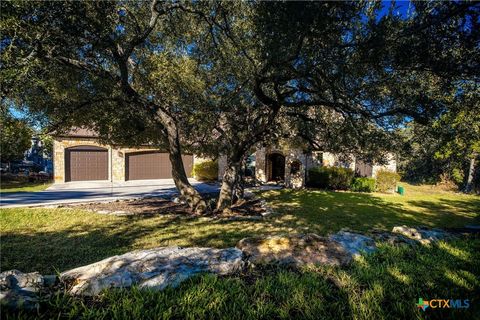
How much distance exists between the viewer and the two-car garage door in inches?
721

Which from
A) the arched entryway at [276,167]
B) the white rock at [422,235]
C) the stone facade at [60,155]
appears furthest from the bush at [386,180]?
the stone facade at [60,155]

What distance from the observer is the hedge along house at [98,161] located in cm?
1767

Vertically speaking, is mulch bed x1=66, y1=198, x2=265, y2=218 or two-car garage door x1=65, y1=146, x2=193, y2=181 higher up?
two-car garage door x1=65, y1=146, x2=193, y2=181

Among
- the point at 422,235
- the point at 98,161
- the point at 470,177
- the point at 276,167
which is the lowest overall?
the point at 422,235

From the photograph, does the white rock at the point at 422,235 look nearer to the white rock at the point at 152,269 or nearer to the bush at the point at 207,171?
the white rock at the point at 152,269

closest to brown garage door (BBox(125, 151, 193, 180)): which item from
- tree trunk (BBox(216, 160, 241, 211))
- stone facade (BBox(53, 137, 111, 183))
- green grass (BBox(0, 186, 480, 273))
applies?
stone facade (BBox(53, 137, 111, 183))

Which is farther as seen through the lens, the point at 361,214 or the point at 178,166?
the point at 361,214

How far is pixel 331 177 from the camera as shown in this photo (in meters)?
17.8

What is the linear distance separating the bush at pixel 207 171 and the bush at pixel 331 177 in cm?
873

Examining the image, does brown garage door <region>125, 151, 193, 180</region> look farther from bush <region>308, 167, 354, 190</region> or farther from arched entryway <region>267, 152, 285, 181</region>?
bush <region>308, 167, 354, 190</region>

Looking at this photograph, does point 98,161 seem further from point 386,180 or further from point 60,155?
point 386,180

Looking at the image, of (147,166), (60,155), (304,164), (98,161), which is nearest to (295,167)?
(304,164)

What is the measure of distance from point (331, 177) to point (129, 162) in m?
17.2

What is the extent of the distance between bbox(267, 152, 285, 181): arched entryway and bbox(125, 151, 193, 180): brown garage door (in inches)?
385
